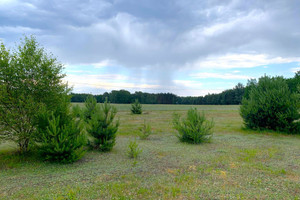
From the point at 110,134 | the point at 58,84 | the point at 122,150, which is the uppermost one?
the point at 58,84

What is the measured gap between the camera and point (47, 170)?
6.50 meters

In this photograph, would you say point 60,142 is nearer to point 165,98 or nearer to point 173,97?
point 165,98

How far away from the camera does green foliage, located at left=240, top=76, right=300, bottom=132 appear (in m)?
14.0

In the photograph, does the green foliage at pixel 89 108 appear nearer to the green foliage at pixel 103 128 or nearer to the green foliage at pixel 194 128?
the green foliage at pixel 103 128

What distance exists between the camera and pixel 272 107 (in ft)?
47.7

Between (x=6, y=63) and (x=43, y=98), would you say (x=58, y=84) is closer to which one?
(x=43, y=98)

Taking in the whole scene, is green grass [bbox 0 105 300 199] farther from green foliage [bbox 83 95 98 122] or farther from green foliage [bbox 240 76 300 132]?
green foliage [bbox 83 95 98 122]

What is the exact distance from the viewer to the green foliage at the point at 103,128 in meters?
9.04

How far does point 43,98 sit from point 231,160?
808 cm

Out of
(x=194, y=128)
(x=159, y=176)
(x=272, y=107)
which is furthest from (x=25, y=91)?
(x=272, y=107)

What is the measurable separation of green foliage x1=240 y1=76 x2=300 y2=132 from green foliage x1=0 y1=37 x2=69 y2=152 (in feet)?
45.7

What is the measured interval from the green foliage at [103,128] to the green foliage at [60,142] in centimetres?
150

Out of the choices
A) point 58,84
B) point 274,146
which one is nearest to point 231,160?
point 274,146

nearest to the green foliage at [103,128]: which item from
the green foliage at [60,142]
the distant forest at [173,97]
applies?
the green foliage at [60,142]
